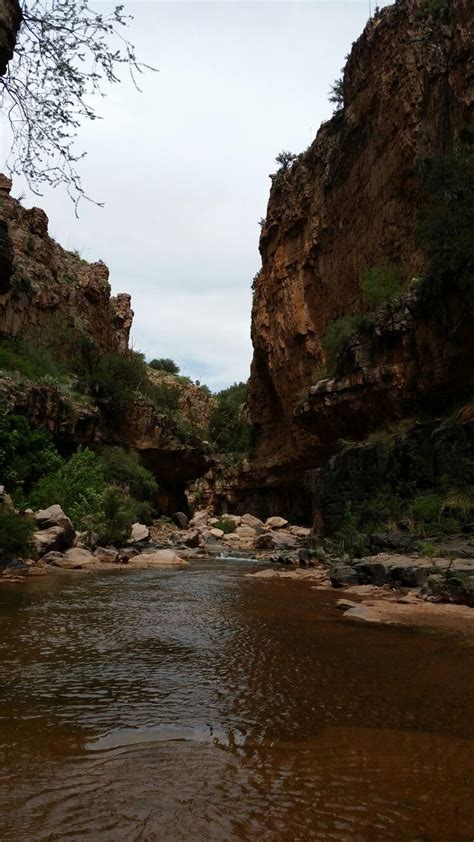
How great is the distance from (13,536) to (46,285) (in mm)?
28908

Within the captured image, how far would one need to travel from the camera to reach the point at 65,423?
2361 cm

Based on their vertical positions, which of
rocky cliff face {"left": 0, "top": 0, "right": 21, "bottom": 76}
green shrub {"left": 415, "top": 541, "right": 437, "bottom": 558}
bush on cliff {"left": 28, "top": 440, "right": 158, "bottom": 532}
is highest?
rocky cliff face {"left": 0, "top": 0, "right": 21, "bottom": 76}

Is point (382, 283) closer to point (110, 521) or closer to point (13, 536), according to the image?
point (110, 521)

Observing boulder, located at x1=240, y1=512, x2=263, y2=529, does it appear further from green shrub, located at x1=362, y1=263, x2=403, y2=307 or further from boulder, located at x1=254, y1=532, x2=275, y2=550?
green shrub, located at x1=362, y1=263, x2=403, y2=307

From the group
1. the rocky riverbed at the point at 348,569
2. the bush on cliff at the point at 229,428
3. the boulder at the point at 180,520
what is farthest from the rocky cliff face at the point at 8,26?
the bush on cliff at the point at 229,428

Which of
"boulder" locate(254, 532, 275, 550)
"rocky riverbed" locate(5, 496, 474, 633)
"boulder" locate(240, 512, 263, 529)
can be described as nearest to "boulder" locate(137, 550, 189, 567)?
"rocky riverbed" locate(5, 496, 474, 633)

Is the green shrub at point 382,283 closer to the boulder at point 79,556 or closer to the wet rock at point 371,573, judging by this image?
the wet rock at point 371,573

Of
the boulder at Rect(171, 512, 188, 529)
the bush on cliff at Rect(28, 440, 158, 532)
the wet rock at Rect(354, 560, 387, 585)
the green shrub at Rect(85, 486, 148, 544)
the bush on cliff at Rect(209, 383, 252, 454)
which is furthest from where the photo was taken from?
the bush on cliff at Rect(209, 383, 252, 454)

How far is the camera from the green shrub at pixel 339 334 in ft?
74.4

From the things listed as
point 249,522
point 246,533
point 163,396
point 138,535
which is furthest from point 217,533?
point 163,396

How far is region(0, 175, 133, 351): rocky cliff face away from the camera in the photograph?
32844mm

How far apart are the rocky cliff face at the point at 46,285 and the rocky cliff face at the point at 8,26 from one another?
23.1m

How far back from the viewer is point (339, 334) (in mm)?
24422

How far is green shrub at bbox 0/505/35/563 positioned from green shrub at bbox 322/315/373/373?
1533 centimetres
